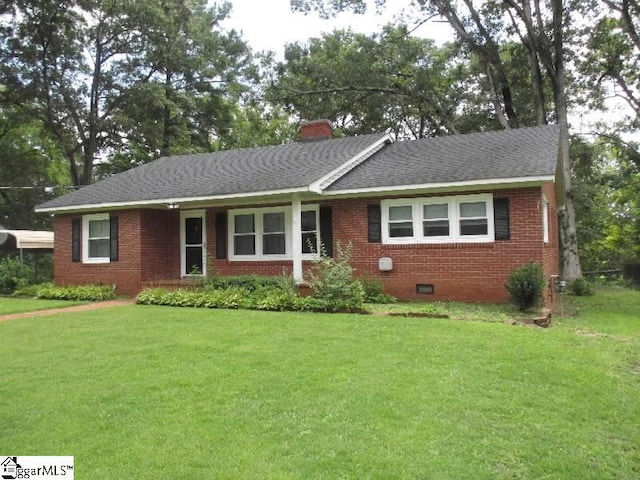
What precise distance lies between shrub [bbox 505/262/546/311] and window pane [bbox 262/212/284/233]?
6.45 m

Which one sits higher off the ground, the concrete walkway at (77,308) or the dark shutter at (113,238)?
the dark shutter at (113,238)

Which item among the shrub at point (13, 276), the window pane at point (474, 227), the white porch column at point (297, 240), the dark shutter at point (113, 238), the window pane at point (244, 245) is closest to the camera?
the window pane at point (474, 227)

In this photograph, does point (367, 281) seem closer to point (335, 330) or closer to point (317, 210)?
point (317, 210)

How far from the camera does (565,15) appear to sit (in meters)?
21.8

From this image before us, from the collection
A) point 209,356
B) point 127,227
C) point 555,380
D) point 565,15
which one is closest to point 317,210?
point 127,227

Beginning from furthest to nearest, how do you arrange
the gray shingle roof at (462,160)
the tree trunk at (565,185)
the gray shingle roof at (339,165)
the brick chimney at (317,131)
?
the brick chimney at (317,131) < the tree trunk at (565,185) < the gray shingle roof at (339,165) < the gray shingle roof at (462,160)

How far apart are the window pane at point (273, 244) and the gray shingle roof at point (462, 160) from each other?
2.30m

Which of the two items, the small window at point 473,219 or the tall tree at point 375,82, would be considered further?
the tall tree at point 375,82

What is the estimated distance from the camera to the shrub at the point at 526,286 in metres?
10.5

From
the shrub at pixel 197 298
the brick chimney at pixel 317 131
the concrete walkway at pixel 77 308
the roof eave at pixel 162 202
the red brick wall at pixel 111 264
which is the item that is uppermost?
the brick chimney at pixel 317 131

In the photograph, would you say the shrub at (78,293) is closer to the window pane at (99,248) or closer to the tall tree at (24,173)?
the window pane at (99,248)

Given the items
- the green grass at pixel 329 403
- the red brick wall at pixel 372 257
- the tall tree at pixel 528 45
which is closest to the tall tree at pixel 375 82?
the tall tree at pixel 528 45

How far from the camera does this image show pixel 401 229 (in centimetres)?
1301

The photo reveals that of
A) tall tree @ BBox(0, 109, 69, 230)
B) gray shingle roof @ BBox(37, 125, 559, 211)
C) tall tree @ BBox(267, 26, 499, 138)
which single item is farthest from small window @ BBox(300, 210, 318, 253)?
tall tree @ BBox(0, 109, 69, 230)
